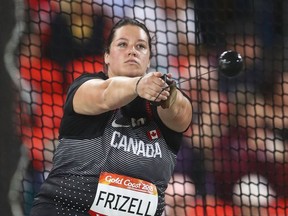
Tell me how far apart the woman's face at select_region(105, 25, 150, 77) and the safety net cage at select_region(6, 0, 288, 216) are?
78 centimetres

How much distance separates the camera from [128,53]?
6.50ft

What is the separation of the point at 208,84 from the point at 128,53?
99 centimetres

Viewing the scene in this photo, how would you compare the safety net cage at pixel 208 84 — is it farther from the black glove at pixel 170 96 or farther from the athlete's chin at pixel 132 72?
the black glove at pixel 170 96

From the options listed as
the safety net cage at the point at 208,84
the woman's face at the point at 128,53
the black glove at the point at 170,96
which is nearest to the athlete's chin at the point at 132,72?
the woman's face at the point at 128,53

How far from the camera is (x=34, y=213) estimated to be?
6.33 ft

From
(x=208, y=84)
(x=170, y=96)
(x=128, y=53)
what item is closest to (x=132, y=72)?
(x=128, y=53)

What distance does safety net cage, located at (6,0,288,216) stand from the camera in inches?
111

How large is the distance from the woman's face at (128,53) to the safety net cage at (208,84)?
78 centimetres

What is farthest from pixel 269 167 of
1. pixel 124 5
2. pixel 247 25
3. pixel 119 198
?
pixel 119 198

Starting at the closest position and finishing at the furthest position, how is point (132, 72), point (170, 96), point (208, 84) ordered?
point (170, 96) → point (132, 72) → point (208, 84)

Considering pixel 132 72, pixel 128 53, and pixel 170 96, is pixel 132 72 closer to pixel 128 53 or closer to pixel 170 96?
pixel 128 53

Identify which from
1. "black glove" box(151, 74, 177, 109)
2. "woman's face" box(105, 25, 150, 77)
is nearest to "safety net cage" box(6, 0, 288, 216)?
"woman's face" box(105, 25, 150, 77)

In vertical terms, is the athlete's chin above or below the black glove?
above

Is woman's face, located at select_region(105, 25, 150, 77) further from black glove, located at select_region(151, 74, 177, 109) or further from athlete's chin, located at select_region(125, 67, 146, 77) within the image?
black glove, located at select_region(151, 74, 177, 109)
